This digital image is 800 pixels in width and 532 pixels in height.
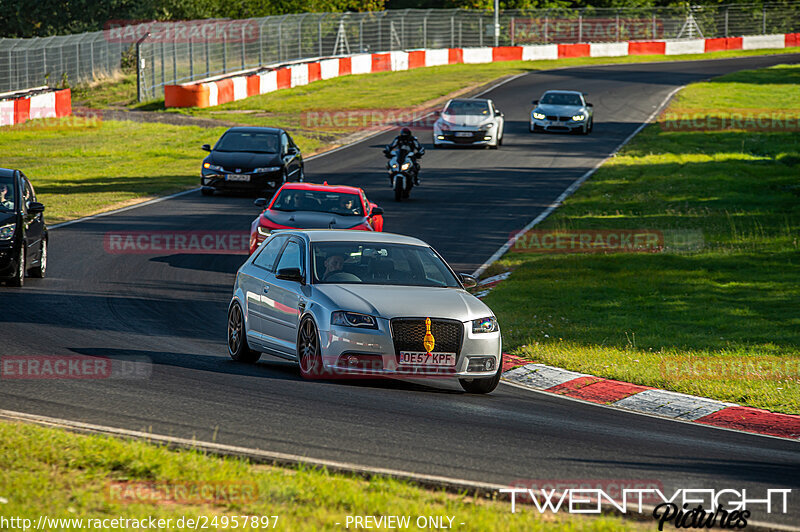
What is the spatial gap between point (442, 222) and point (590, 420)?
49.1 feet

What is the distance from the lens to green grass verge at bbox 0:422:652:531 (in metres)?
5.76

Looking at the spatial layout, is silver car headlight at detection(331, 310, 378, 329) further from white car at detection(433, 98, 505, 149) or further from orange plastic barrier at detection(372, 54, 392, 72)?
orange plastic barrier at detection(372, 54, 392, 72)

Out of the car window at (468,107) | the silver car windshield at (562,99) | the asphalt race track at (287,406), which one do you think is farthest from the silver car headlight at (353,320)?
the silver car windshield at (562,99)

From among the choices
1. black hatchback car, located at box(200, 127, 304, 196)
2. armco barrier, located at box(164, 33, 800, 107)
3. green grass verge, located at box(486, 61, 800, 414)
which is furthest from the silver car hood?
armco barrier, located at box(164, 33, 800, 107)

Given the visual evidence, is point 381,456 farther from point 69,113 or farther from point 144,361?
point 69,113

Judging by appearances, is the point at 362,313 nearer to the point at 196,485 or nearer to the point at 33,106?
the point at 196,485

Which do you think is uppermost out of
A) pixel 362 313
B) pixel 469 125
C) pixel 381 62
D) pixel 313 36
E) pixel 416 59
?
pixel 313 36

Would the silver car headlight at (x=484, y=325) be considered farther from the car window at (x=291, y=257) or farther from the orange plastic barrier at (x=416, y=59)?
the orange plastic barrier at (x=416, y=59)

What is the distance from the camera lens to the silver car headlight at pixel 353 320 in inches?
398

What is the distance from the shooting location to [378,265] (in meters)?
11.3

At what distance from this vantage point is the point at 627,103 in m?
49.3

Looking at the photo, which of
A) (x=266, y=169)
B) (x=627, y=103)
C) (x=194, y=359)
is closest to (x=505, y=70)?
(x=627, y=103)

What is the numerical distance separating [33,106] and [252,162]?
63.6ft

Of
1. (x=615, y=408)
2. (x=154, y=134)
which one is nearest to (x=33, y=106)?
(x=154, y=134)
